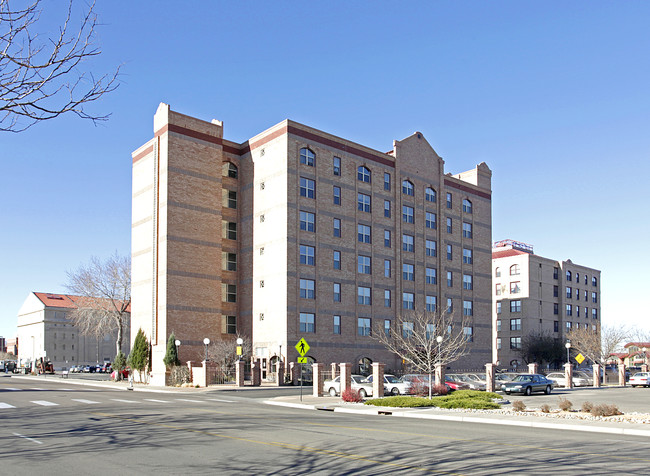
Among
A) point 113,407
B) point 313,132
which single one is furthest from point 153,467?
point 313,132

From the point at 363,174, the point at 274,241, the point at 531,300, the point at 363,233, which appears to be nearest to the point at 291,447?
the point at 274,241

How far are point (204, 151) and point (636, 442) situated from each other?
151 feet

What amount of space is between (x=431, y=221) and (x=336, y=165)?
14.2 m

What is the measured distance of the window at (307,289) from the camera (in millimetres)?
53875

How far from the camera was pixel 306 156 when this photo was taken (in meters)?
55.9

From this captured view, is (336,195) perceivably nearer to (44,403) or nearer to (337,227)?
(337,227)

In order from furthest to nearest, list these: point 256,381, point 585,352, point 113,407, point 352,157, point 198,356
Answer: point 585,352
point 352,157
point 198,356
point 256,381
point 113,407

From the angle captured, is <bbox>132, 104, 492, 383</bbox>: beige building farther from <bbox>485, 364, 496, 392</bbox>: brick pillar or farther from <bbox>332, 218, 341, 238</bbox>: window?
<bbox>485, 364, 496, 392</bbox>: brick pillar

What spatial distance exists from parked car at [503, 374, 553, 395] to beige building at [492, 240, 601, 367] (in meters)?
51.2

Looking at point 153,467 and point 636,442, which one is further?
point 636,442

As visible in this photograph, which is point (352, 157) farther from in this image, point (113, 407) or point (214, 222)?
point (113, 407)

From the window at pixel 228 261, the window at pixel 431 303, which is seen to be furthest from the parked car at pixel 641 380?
the window at pixel 228 261

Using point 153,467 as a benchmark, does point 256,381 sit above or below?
below

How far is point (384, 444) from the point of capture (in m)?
15.1
